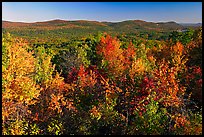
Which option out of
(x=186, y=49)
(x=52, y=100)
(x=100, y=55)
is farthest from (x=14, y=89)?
(x=186, y=49)

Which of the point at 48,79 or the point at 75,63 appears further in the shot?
the point at 75,63

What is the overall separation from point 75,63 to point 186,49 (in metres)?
15.1

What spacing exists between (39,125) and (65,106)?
2307 mm

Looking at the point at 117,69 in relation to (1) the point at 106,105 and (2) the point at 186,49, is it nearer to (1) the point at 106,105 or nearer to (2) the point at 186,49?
(1) the point at 106,105

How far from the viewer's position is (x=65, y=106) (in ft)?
69.4

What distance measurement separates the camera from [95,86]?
23.3 meters

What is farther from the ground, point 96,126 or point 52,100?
point 52,100

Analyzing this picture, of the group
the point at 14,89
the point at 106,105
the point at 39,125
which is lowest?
the point at 39,125

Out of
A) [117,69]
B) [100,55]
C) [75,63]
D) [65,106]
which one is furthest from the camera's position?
[100,55]

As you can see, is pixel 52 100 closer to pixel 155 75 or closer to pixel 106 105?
pixel 106 105

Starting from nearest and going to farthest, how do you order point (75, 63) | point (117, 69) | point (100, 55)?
point (117, 69) < point (75, 63) < point (100, 55)

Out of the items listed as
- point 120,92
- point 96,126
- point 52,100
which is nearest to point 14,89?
point 52,100

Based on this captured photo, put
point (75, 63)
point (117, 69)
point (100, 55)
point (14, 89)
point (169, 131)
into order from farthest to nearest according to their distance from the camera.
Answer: point (100, 55)
point (75, 63)
point (117, 69)
point (14, 89)
point (169, 131)

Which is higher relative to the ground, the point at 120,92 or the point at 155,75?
the point at 155,75
